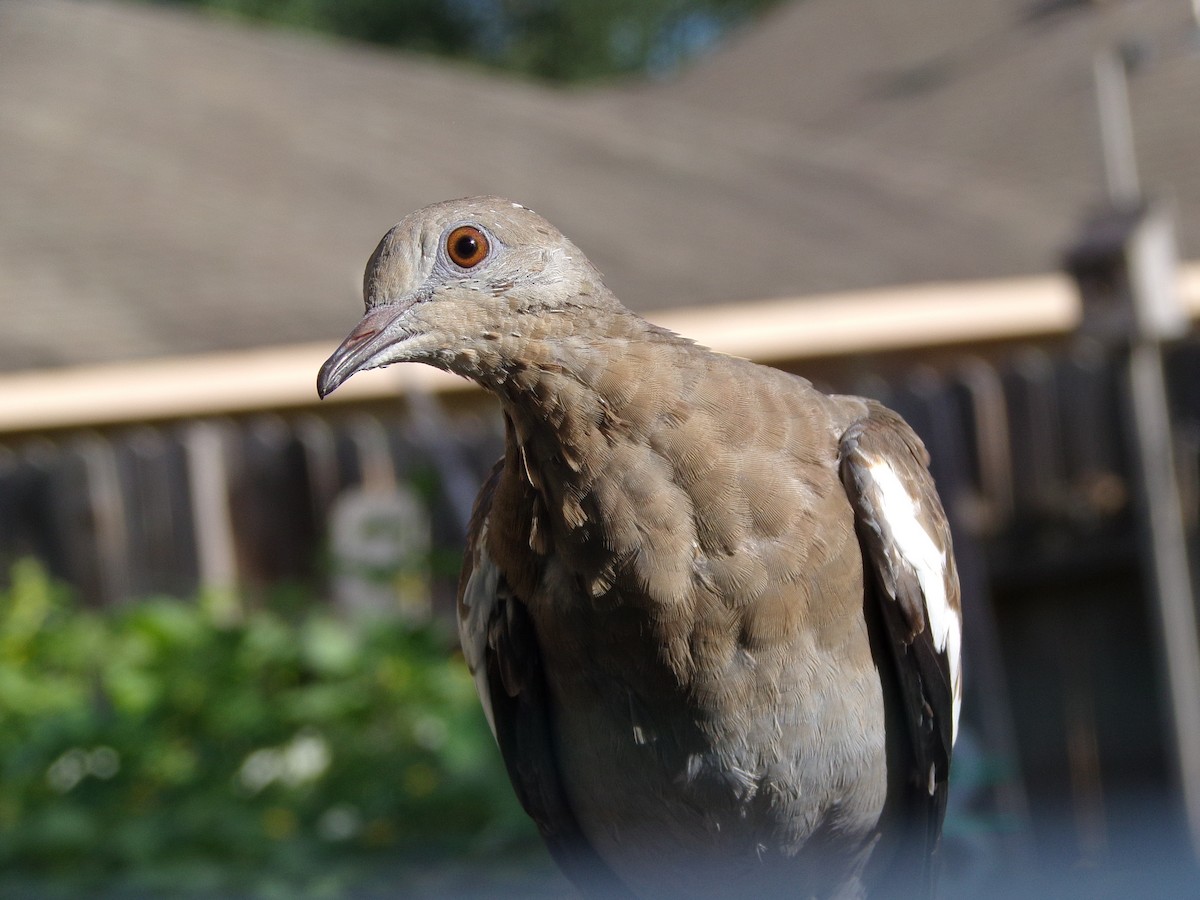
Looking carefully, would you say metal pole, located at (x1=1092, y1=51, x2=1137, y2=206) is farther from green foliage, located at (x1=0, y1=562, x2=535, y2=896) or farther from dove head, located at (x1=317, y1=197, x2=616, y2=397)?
dove head, located at (x1=317, y1=197, x2=616, y2=397)

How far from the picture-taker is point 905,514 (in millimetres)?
2535

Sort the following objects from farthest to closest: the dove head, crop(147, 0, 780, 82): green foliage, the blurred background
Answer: crop(147, 0, 780, 82): green foliage
the blurred background
the dove head

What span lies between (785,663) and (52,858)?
2932 mm

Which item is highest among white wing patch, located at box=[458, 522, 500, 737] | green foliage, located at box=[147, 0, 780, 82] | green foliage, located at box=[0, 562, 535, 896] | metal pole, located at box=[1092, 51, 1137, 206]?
green foliage, located at box=[147, 0, 780, 82]

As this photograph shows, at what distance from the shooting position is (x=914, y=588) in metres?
2.53

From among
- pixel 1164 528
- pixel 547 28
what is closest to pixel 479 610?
pixel 1164 528

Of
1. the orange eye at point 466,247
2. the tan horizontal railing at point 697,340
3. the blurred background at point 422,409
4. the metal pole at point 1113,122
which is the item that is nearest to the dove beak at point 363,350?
the orange eye at point 466,247

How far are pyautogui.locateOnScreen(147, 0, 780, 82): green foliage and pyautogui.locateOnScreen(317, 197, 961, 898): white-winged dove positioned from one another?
1065 inches

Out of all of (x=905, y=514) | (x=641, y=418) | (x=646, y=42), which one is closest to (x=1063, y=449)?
(x=905, y=514)

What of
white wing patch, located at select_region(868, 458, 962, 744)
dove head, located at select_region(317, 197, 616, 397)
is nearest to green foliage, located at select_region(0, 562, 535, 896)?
white wing patch, located at select_region(868, 458, 962, 744)

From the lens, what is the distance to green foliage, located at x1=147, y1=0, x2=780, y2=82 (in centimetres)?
2928

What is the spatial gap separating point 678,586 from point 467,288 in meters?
0.61

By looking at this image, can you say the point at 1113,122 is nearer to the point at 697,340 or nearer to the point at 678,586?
the point at 697,340

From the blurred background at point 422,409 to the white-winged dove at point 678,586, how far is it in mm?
461
